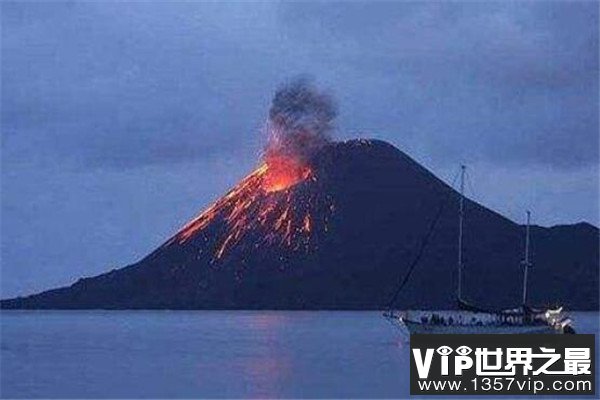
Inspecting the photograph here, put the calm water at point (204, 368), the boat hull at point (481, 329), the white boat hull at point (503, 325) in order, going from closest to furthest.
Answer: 1. the calm water at point (204, 368)
2. the boat hull at point (481, 329)
3. the white boat hull at point (503, 325)

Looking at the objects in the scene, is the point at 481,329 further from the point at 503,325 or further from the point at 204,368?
the point at 204,368

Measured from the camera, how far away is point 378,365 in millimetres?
70375

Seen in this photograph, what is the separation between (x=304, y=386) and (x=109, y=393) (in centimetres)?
810

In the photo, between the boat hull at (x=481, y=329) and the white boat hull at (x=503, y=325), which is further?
the white boat hull at (x=503, y=325)

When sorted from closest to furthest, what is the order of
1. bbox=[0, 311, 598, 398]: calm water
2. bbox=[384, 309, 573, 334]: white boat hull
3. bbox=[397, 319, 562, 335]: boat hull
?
bbox=[0, 311, 598, 398]: calm water, bbox=[397, 319, 562, 335]: boat hull, bbox=[384, 309, 573, 334]: white boat hull

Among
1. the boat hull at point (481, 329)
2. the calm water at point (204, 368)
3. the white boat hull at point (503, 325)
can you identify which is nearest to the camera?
the calm water at point (204, 368)

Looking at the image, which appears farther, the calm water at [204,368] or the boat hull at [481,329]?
the boat hull at [481,329]

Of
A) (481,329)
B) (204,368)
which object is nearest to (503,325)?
(481,329)

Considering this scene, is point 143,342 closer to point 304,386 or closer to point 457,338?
point 304,386

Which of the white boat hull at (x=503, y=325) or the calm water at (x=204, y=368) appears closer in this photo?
the calm water at (x=204, y=368)

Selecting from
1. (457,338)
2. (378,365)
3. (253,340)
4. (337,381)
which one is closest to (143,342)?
(253,340)

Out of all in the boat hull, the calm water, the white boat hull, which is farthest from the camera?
the white boat hull

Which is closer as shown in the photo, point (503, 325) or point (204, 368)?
point (204, 368)

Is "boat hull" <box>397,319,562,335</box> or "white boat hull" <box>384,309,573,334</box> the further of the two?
"white boat hull" <box>384,309,573,334</box>
